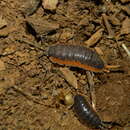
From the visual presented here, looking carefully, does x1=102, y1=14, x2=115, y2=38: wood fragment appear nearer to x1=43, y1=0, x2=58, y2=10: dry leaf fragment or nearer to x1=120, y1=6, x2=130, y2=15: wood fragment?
x1=120, y1=6, x2=130, y2=15: wood fragment

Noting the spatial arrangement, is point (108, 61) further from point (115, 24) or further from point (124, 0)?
point (124, 0)

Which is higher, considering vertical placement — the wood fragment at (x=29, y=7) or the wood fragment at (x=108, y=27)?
the wood fragment at (x=29, y=7)

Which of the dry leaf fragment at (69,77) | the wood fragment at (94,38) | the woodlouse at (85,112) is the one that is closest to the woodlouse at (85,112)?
the woodlouse at (85,112)

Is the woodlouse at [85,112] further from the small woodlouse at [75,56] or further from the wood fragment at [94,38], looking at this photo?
the wood fragment at [94,38]

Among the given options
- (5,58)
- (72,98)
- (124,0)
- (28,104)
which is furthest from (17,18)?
(124,0)

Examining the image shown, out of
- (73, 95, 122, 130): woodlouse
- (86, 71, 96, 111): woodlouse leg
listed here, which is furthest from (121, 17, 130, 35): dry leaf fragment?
(73, 95, 122, 130): woodlouse

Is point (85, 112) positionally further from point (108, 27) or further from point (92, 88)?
point (108, 27)
